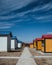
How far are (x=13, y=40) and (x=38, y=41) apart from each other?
41.6ft

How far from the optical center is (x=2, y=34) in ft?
A: 128

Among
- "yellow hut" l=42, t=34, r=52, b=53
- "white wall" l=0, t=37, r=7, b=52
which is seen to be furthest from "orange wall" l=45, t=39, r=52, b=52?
"white wall" l=0, t=37, r=7, b=52

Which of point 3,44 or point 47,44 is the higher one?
point 47,44

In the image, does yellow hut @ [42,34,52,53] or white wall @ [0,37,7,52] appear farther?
white wall @ [0,37,7,52]

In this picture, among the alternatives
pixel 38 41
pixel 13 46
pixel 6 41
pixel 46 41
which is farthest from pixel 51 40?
pixel 13 46

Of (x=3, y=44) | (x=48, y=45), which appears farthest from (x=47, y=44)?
(x=3, y=44)

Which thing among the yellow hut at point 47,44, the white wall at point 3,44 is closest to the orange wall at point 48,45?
the yellow hut at point 47,44

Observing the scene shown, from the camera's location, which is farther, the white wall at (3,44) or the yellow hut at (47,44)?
the white wall at (3,44)

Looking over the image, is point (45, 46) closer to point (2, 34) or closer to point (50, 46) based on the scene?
point (50, 46)

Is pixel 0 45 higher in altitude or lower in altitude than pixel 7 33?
lower

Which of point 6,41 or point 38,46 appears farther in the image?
point 38,46

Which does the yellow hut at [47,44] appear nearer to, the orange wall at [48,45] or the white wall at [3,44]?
the orange wall at [48,45]

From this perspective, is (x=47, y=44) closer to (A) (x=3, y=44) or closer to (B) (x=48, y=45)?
(B) (x=48, y=45)

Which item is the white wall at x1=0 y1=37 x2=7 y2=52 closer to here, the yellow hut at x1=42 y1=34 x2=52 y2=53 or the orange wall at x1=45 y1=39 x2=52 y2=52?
the yellow hut at x1=42 y1=34 x2=52 y2=53
